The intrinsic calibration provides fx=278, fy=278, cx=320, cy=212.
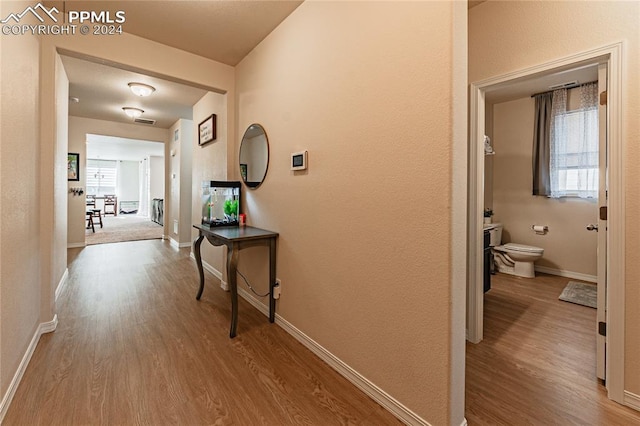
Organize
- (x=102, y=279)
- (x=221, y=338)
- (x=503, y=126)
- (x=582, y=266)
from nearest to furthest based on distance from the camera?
(x=221, y=338), (x=102, y=279), (x=582, y=266), (x=503, y=126)

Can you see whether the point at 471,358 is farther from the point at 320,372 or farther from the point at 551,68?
the point at 551,68

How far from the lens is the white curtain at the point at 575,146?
11.6 feet

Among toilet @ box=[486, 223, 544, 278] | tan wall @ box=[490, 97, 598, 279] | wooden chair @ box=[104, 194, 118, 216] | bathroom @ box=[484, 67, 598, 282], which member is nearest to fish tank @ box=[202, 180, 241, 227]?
toilet @ box=[486, 223, 544, 278]

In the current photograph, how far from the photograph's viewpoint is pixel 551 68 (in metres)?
1.74

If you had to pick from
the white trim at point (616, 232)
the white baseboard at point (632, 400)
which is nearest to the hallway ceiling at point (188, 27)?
the white trim at point (616, 232)

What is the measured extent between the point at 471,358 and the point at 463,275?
1.05m

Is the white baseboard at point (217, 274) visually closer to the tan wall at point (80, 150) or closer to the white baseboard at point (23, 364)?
the white baseboard at point (23, 364)

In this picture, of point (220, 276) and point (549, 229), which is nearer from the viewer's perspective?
point (220, 276)

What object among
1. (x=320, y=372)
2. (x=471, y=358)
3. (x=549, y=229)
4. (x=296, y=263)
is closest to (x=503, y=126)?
(x=549, y=229)

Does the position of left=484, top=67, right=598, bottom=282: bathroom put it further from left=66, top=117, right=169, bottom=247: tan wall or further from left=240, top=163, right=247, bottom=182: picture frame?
left=66, top=117, right=169, bottom=247: tan wall

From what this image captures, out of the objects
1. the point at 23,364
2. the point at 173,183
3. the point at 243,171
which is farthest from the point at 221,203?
the point at 173,183

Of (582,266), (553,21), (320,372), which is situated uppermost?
(553,21)

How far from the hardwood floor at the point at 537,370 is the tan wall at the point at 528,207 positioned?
4.51ft

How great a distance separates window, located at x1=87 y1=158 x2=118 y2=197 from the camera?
11.6 meters
